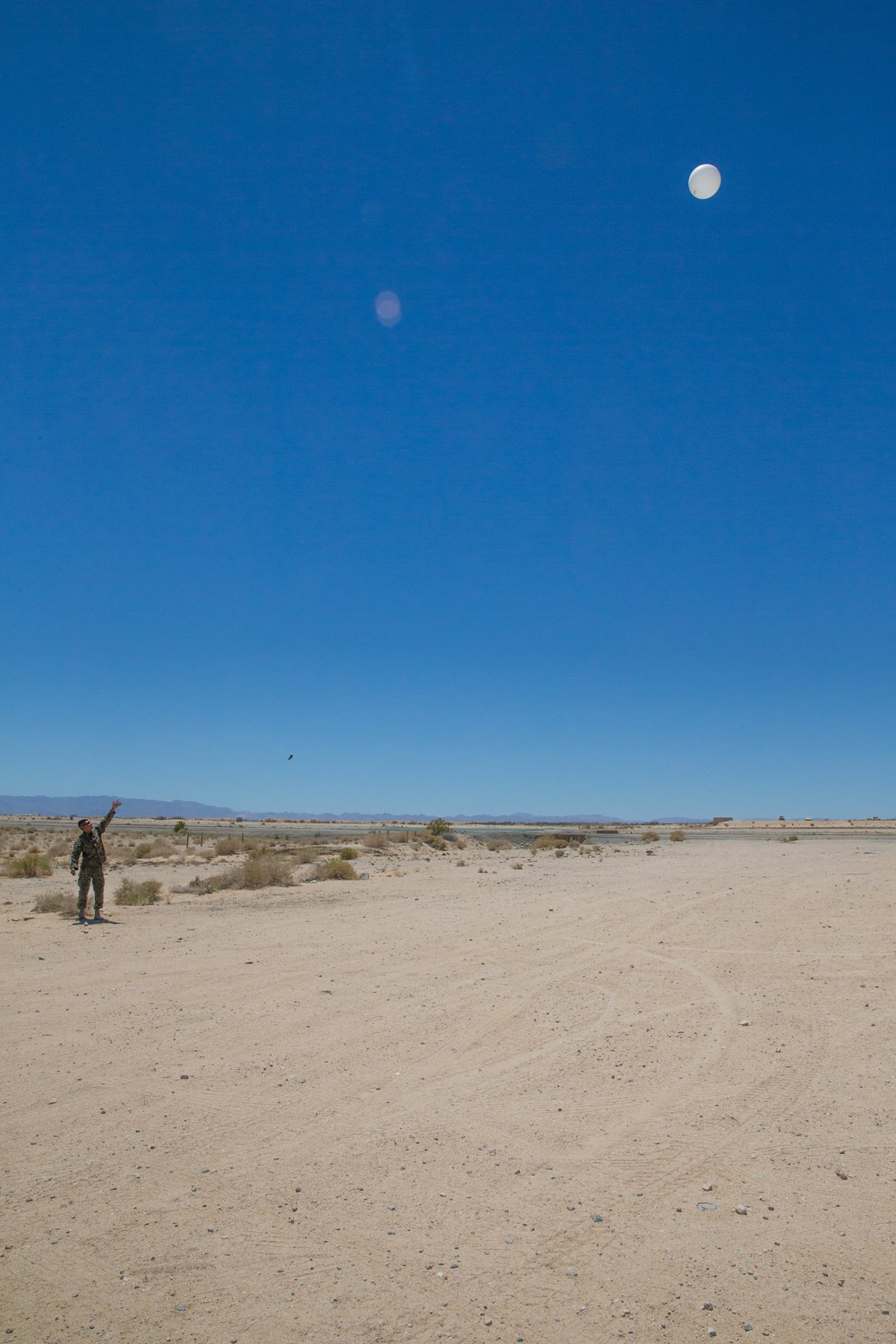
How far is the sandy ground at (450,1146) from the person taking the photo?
385 centimetres

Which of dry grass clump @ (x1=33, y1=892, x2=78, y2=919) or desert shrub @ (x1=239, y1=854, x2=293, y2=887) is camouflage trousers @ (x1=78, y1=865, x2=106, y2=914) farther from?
desert shrub @ (x1=239, y1=854, x2=293, y2=887)

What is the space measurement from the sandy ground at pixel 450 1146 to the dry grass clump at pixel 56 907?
415cm

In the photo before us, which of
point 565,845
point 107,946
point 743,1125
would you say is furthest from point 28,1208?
point 565,845

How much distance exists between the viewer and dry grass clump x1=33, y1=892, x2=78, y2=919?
15.7m

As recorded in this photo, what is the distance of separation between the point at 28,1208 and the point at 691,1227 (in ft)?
13.1

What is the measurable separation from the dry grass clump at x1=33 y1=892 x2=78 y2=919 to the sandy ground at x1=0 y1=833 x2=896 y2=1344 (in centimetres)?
415

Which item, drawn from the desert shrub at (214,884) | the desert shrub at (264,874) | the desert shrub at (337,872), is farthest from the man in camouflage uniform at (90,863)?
the desert shrub at (337,872)

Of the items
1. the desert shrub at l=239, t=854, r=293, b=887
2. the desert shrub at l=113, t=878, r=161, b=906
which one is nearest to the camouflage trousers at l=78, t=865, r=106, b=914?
the desert shrub at l=113, t=878, r=161, b=906

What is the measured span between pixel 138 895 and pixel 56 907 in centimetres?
233

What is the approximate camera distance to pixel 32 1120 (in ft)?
19.2

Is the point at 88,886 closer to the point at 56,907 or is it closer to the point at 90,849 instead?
the point at 90,849

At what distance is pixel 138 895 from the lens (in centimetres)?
1820

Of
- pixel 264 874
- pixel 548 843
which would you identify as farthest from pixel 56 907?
pixel 548 843

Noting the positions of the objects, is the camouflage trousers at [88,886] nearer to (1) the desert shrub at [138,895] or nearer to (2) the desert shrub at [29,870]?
(1) the desert shrub at [138,895]
